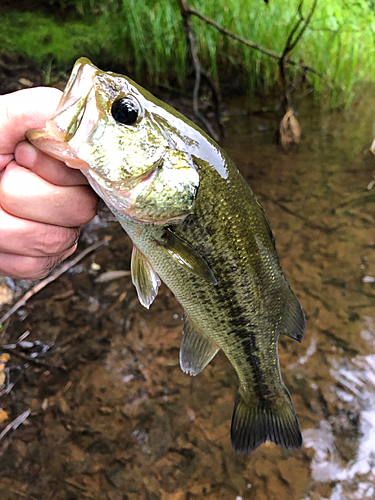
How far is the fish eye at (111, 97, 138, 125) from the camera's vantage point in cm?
92

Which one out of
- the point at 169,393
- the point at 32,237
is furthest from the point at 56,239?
the point at 169,393

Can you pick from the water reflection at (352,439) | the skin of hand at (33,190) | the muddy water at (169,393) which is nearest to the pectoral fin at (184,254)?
the skin of hand at (33,190)

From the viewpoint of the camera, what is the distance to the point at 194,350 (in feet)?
4.51

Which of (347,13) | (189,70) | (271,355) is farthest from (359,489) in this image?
(347,13)

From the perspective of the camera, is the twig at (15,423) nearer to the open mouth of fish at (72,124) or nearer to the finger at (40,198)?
the finger at (40,198)

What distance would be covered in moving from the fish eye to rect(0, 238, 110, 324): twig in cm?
200

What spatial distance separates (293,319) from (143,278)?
615 mm

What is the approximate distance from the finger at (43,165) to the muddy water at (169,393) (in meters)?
1.55

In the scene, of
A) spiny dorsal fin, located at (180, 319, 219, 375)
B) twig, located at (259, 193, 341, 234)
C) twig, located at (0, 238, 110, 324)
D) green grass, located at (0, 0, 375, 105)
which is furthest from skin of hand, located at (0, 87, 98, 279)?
green grass, located at (0, 0, 375, 105)

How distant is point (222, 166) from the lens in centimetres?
108

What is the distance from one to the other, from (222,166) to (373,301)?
2.04m

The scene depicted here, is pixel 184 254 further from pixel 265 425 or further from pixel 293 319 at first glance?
pixel 265 425

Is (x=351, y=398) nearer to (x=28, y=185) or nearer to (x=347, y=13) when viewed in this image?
(x=28, y=185)

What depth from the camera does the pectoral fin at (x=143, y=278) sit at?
3.90 feet
